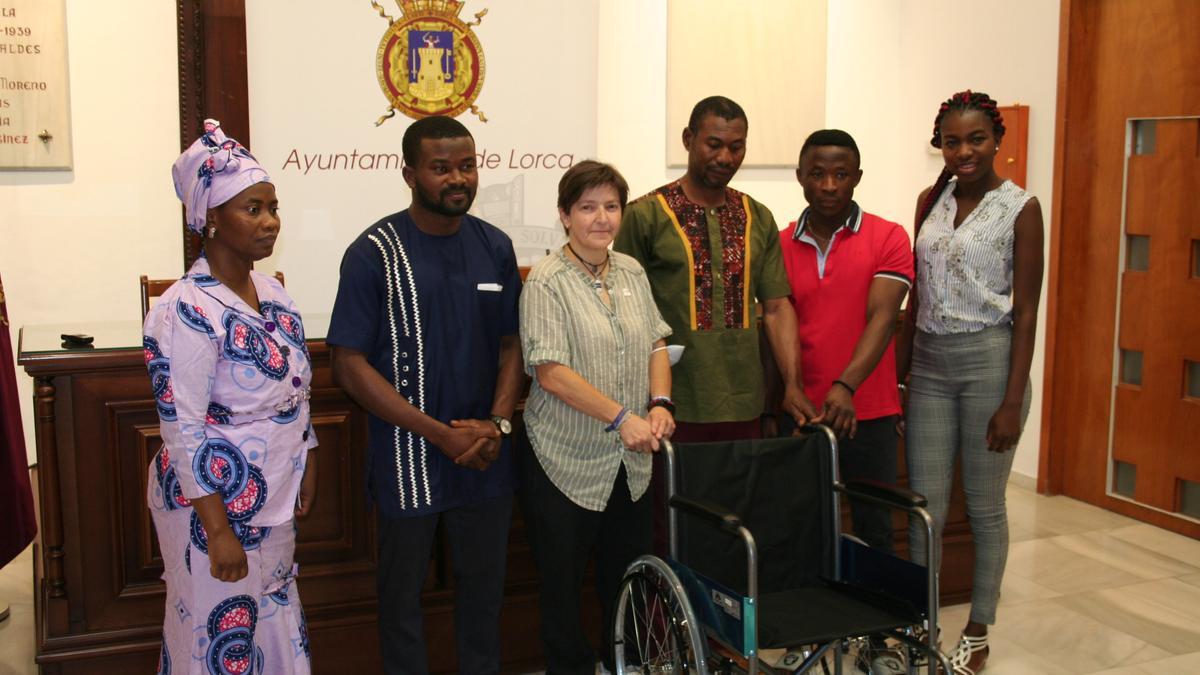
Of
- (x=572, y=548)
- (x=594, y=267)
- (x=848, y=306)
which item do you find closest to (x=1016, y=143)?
(x=848, y=306)

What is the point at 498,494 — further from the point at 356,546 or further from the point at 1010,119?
the point at 1010,119

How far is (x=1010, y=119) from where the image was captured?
504cm

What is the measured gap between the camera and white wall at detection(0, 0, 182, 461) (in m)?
4.77

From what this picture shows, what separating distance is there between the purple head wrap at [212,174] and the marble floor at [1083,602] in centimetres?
183

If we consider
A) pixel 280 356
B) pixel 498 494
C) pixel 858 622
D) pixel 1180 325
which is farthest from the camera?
pixel 1180 325

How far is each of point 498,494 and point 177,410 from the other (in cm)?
80

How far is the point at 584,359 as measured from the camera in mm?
2461

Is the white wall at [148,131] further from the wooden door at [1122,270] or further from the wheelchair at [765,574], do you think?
the wheelchair at [765,574]

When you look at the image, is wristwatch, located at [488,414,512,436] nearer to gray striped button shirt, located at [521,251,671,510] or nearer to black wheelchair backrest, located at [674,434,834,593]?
gray striped button shirt, located at [521,251,671,510]

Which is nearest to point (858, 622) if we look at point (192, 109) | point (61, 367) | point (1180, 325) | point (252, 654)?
point (252, 654)

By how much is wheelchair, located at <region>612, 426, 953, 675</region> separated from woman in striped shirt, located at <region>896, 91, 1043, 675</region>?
52cm

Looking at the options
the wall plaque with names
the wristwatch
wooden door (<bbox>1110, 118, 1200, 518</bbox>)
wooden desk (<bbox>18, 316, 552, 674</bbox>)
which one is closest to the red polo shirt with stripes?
the wristwatch

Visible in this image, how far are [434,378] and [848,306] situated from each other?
1.16 metres

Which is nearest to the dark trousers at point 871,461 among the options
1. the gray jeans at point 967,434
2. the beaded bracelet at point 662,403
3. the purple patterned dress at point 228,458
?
the gray jeans at point 967,434
